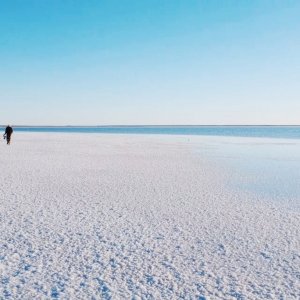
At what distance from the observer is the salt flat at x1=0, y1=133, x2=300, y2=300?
4781 mm

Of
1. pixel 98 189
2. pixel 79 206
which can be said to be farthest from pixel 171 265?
Answer: pixel 98 189

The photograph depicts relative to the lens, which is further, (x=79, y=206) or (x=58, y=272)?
(x=79, y=206)

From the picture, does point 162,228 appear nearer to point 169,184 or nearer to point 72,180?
point 169,184

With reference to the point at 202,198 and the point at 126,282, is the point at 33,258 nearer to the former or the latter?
the point at 126,282

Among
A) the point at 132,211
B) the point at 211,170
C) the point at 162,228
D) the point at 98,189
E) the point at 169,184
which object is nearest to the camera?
the point at 162,228

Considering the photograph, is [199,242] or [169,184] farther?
[169,184]

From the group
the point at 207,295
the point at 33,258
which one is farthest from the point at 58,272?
the point at 207,295

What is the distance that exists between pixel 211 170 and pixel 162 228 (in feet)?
29.9

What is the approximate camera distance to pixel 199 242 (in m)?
6.43

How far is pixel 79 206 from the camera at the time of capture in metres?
8.93

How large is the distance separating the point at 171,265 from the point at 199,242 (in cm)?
115

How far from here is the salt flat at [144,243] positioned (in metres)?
4.78

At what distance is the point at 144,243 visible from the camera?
6.36 meters

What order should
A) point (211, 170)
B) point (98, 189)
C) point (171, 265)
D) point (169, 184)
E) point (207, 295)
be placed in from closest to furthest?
point (207, 295)
point (171, 265)
point (98, 189)
point (169, 184)
point (211, 170)
